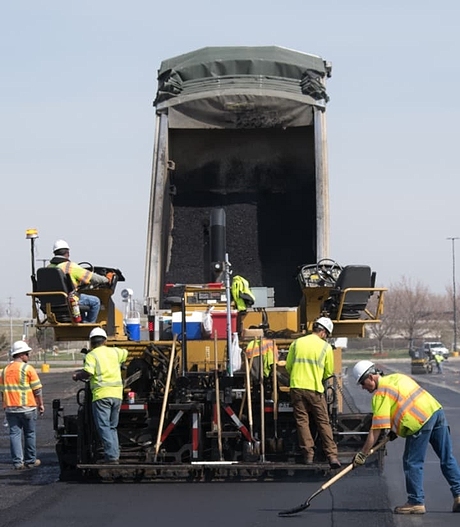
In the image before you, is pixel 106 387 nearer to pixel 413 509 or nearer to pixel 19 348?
pixel 19 348

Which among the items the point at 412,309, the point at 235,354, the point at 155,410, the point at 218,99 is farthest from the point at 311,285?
the point at 412,309

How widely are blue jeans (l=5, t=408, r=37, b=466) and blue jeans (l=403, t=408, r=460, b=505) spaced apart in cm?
538

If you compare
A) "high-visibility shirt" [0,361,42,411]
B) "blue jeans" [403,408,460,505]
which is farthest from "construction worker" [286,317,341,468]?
"high-visibility shirt" [0,361,42,411]

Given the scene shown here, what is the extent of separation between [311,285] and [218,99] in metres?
2.88

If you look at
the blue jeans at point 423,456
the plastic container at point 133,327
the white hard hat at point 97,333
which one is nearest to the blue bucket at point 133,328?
the plastic container at point 133,327

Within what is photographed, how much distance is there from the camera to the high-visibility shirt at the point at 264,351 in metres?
11.7

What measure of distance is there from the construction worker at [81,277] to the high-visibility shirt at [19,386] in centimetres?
177

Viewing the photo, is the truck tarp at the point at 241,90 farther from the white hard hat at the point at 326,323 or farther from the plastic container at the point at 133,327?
the white hard hat at the point at 326,323

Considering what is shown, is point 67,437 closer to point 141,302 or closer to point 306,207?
point 141,302

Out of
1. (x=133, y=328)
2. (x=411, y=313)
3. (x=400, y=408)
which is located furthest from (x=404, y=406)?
(x=411, y=313)

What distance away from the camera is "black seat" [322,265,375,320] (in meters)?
11.9

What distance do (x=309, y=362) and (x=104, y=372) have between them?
2048 mm

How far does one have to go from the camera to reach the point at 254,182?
46.2ft

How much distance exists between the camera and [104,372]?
11648mm
